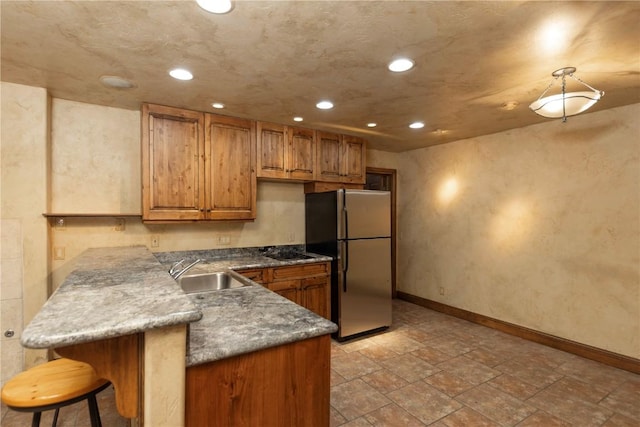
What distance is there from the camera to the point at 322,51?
191 cm

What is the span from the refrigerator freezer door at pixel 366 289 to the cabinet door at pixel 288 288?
19.9 inches

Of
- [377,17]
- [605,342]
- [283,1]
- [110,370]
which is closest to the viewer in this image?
[110,370]

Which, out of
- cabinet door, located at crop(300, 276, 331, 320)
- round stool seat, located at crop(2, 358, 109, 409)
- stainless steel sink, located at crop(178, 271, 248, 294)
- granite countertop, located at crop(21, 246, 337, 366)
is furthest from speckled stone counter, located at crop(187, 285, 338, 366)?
cabinet door, located at crop(300, 276, 331, 320)

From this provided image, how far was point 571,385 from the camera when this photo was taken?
2615 mm

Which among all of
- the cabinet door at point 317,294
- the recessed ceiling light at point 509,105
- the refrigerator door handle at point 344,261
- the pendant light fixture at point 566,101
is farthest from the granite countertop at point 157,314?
the recessed ceiling light at point 509,105

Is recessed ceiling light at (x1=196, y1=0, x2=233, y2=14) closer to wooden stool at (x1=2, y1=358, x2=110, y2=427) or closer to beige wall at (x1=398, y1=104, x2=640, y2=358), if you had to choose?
wooden stool at (x1=2, y1=358, x2=110, y2=427)

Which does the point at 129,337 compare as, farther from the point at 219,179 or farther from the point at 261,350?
the point at 219,179

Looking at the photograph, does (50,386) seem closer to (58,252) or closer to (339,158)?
(58,252)

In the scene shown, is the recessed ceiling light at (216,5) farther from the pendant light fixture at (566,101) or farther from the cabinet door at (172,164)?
the pendant light fixture at (566,101)

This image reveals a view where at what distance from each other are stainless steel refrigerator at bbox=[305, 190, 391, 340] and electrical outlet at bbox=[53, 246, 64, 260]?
99.4 inches

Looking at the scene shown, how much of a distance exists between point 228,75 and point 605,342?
4.16 m

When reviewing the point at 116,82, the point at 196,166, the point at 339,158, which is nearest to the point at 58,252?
the point at 196,166

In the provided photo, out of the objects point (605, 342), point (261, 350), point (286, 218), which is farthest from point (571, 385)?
point (286, 218)

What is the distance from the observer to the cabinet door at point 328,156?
3759 millimetres
